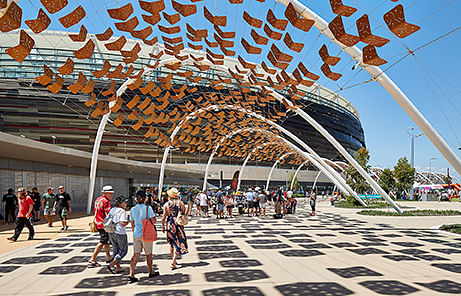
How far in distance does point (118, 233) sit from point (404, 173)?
4697 cm

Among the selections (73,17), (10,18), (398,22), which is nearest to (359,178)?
(398,22)

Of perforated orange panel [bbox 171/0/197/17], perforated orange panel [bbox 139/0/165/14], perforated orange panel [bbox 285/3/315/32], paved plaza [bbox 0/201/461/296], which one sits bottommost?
paved plaza [bbox 0/201/461/296]

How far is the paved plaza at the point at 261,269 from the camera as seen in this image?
641 centimetres

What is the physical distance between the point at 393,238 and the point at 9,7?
13.1m

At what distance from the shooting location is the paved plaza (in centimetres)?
641

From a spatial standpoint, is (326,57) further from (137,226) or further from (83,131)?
(83,131)

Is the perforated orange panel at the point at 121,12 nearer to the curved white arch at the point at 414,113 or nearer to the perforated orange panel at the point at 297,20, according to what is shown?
the perforated orange panel at the point at 297,20

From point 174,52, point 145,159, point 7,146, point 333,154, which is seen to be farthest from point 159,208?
point 333,154

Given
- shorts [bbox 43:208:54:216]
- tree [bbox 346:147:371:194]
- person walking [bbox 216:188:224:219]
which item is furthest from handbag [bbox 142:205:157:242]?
tree [bbox 346:147:371:194]

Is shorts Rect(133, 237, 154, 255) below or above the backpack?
below

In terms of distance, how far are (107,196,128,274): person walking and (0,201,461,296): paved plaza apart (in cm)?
30

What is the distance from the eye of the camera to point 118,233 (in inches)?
301

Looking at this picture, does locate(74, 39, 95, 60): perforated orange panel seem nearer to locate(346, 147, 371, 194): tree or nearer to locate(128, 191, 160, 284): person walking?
locate(128, 191, 160, 284): person walking

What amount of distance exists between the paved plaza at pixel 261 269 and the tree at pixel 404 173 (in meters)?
37.3
